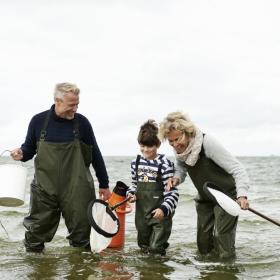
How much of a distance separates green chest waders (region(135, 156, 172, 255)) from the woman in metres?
0.25

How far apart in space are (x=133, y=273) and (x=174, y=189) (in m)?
0.97

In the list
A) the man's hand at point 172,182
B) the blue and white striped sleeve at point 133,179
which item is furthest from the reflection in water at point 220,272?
the blue and white striped sleeve at point 133,179

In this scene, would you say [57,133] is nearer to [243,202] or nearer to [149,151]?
[149,151]

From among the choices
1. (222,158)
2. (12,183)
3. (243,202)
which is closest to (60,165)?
(12,183)

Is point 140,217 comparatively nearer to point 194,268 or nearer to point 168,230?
point 168,230

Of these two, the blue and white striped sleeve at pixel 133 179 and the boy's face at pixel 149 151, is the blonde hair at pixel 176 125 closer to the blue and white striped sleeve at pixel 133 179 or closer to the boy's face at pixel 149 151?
the boy's face at pixel 149 151

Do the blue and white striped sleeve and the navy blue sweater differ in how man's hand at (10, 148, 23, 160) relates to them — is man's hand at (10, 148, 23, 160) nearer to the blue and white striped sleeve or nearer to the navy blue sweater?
the navy blue sweater

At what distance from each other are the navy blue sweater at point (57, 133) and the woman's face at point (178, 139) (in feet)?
3.20

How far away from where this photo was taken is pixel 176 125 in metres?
4.93

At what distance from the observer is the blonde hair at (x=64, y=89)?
525 centimetres

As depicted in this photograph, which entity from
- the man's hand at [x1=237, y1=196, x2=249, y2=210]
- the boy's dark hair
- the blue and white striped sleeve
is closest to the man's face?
the boy's dark hair

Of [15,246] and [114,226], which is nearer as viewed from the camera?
[114,226]

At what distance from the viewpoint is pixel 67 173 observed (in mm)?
5406

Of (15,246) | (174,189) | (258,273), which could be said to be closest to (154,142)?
(174,189)
